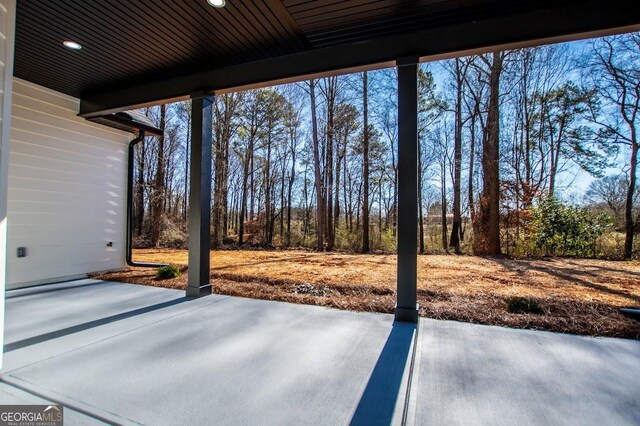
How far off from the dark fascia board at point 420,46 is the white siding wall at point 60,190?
1375 mm

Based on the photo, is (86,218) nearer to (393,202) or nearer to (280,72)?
(280,72)

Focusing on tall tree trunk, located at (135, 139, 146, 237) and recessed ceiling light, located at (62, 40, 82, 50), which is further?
tall tree trunk, located at (135, 139, 146, 237)

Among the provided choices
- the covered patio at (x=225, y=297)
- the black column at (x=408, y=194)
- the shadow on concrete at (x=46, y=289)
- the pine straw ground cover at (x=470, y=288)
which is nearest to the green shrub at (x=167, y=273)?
the pine straw ground cover at (x=470, y=288)

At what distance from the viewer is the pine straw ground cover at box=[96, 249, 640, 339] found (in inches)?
112

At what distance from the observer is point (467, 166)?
36.8 feet

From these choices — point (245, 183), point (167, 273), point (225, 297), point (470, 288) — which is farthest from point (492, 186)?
point (245, 183)

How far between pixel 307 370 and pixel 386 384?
1.67 feet

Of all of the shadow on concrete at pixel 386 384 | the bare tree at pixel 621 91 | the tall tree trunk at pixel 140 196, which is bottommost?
the shadow on concrete at pixel 386 384

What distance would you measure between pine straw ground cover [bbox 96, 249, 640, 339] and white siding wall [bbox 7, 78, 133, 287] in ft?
2.05

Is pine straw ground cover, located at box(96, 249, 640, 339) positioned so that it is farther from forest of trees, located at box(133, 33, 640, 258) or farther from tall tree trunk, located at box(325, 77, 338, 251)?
tall tree trunk, located at box(325, 77, 338, 251)

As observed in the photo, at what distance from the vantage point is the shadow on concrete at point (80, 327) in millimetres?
2312

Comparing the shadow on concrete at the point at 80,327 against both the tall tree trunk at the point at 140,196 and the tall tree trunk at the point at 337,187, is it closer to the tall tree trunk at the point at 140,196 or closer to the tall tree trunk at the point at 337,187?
the tall tree trunk at the point at 337,187

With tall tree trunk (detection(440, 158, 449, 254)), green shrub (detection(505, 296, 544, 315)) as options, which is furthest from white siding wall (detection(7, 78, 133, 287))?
tall tree trunk (detection(440, 158, 449, 254))

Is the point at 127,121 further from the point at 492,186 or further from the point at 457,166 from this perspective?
the point at 457,166
